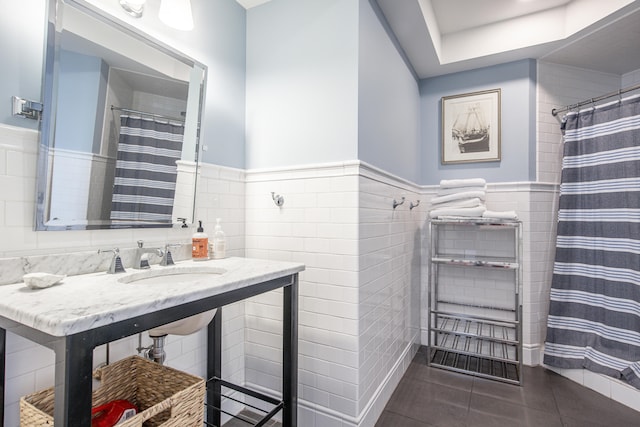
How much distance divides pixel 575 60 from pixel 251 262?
2.83 m

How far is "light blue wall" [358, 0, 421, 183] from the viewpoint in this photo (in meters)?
1.63

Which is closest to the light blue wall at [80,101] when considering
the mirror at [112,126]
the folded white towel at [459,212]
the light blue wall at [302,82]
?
the mirror at [112,126]

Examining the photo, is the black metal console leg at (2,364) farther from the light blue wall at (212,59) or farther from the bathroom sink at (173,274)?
the light blue wall at (212,59)

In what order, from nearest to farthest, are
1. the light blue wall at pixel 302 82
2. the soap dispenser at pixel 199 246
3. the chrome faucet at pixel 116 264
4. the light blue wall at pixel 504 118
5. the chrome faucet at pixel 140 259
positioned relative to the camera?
the chrome faucet at pixel 116 264 < the chrome faucet at pixel 140 259 < the soap dispenser at pixel 199 246 < the light blue wall at pixel 302 82 < the light blue wall at pixel 504 118

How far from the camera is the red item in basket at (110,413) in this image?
0.99m

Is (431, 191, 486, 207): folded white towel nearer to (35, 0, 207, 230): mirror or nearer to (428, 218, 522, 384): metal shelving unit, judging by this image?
(428, 218, 522, 384): metal shelving unit

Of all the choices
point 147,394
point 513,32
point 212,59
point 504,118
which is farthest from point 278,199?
point 513,32

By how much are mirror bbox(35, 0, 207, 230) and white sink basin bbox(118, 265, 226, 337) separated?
0.24 metres

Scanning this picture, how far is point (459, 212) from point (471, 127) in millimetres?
815

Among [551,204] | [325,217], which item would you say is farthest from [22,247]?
[551,204]

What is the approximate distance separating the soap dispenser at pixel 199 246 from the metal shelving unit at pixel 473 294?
5.34 feet

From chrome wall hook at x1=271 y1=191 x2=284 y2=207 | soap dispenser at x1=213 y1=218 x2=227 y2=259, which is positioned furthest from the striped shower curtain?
soap dispenser at x1=213 y1=218 x2=227 y2=259

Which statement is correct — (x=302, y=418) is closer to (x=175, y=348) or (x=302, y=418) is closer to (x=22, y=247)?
(x=175, y=348)

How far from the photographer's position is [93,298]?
2.65 feet
